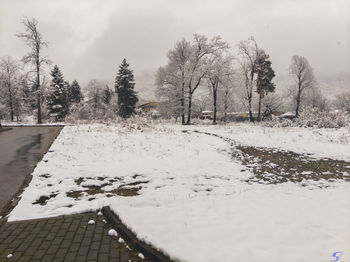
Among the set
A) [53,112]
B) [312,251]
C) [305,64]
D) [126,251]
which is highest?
[305,64]

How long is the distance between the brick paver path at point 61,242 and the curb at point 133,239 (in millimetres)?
106

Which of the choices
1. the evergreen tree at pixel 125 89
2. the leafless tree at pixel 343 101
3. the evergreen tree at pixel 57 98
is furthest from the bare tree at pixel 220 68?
the leafless tree at pixel 343 101

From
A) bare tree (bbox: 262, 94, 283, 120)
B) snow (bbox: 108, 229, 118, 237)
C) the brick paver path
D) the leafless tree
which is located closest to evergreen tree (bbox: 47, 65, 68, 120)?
the brick paver path

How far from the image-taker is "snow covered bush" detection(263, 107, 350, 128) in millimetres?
17438

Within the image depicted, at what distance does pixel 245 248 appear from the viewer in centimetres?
273

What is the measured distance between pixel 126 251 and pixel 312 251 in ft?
8.65

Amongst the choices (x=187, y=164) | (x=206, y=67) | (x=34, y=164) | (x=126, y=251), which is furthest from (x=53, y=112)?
(x=126, y=251)

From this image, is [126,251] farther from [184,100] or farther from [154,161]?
[184,100]

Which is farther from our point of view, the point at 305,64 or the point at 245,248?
the point at 305,64

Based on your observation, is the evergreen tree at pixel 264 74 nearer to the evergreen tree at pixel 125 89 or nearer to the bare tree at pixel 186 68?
the bare tree at pixel 186 68

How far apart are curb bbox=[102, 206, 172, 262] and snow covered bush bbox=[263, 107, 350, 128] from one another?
20.0m

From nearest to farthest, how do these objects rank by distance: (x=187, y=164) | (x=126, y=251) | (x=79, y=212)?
(x=126, y=251), (x=79, y=212), (x=187, y=164)

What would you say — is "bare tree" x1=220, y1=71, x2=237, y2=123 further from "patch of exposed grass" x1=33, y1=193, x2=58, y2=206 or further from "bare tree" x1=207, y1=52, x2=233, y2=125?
"patch of exposed grass" x1=33, y1=193, x2=58, y2=206

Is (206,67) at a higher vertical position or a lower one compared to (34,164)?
higher
